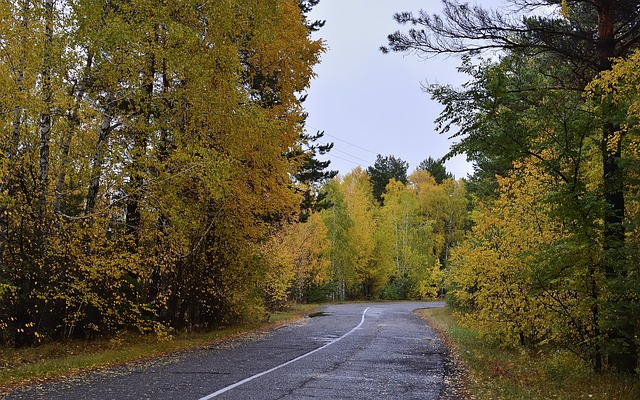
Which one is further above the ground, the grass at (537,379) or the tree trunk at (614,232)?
the tree trunk at (614,232)

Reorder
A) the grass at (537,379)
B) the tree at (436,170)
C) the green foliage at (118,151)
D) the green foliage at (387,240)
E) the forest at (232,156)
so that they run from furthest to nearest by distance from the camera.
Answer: the tree at (436,170) < the green foliage at (387,240) < the green foliage at (118,151) < the forest at (232,156) < the grass at (537,379)

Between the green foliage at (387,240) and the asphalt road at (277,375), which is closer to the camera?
the asphalt road at (277,375)

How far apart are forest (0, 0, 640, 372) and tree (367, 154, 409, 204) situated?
58.7 meters

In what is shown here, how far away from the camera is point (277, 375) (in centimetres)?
1016

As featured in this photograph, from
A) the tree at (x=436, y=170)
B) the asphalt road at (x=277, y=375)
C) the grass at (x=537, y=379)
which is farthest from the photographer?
the tree at (x=436, y=170)

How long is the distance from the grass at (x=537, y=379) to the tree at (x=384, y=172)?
6251 cm

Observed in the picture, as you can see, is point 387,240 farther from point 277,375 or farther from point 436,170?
point 277,375

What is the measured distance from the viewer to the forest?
9523 mm

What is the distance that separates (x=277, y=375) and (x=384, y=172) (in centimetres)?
6887

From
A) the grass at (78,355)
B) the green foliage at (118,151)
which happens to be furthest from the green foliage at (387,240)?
the green foliage at (118,151)

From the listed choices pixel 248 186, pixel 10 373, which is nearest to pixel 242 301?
pixel 248 186

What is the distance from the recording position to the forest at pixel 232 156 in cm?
952

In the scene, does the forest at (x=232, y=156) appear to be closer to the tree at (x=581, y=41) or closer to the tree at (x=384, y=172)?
the tree at (x=581, y=41)

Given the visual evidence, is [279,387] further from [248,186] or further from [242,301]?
[242,301]
